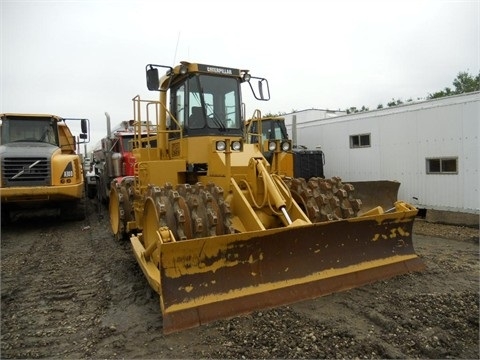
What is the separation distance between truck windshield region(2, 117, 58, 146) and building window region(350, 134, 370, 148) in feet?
27.7

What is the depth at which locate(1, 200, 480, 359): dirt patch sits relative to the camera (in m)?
3.21

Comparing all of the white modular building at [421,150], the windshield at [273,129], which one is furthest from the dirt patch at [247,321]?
the windshield at [273,129]

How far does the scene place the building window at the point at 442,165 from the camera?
351 inches

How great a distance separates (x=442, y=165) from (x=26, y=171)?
9637 mm

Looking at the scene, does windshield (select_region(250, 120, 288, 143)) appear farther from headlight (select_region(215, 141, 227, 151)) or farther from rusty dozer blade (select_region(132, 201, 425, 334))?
rusty dozer blade (select_region(132, 201, 425, 334))

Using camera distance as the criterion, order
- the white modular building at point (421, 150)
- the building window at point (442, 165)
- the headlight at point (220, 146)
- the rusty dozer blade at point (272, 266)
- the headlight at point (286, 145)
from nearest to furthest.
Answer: the rusty dozer blade at point (272, 266) → the headlight at point (220, 146) → the headlight at point (286, 145) → the white modular building at point (421, 150) → the building window at point (442, 165)

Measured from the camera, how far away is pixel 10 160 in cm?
884

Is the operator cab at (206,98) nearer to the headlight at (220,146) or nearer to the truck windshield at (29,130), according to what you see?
the headlight at (220,146)

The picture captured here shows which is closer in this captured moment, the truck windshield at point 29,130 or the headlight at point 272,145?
the headlight at point 272,145

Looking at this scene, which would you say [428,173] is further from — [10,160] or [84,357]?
[10,160]

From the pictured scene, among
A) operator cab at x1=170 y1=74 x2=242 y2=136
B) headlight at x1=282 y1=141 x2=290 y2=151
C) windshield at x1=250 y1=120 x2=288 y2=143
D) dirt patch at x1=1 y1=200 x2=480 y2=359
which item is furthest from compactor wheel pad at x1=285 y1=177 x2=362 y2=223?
windshield at x1=250 y1=120 x2=288 y2=143

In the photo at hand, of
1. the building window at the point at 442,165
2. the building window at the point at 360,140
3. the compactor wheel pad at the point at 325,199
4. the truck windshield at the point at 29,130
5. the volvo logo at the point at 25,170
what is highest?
the truck windshield at the point at 29,130

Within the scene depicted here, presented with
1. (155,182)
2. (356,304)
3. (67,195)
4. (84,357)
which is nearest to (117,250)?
(155,182)

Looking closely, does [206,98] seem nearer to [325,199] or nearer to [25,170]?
[325,199]
